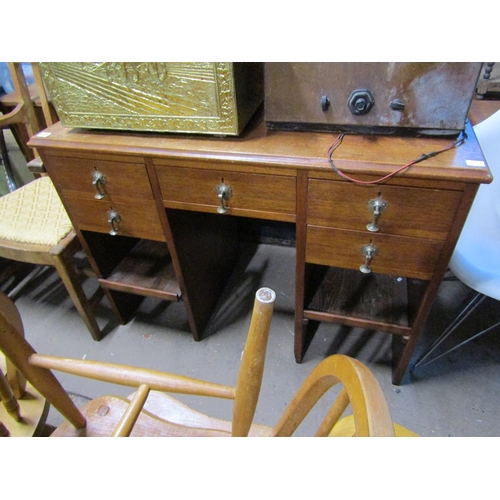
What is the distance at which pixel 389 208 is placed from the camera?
79 cm

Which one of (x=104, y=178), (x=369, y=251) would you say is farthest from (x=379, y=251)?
(x=104, y=178)

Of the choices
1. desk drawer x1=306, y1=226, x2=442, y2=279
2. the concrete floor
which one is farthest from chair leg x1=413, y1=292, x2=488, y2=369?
desk drawer x1=306, y1=226, x2=442, y2=279

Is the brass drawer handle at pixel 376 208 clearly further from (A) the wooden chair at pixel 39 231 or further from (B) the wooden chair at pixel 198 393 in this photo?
(A) the wooden chair at pixel 39 231

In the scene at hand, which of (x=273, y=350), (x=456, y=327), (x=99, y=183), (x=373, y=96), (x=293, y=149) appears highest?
(x=373, y=96)

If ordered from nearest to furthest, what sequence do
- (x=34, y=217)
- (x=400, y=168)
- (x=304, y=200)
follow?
(x=400, y=168) < (x=304, y=200) < (x=34, y=217)

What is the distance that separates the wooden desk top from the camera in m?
0.72

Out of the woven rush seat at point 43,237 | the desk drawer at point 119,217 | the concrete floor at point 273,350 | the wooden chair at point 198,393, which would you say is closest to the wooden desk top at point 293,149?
the desk drawer at point 119,217

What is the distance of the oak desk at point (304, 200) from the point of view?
2.49 ft

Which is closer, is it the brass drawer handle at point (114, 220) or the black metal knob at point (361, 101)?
the black metal knob at point (361, 101)

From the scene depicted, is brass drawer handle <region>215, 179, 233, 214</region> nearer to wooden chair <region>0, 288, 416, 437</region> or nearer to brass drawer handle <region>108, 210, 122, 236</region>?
brass drawer handle <region>108, 210, 122, 236</region>

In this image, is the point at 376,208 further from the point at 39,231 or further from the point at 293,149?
the point at 39,231

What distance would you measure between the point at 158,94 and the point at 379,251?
0.65 meters

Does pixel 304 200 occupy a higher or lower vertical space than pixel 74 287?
higher

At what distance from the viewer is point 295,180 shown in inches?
32.0
